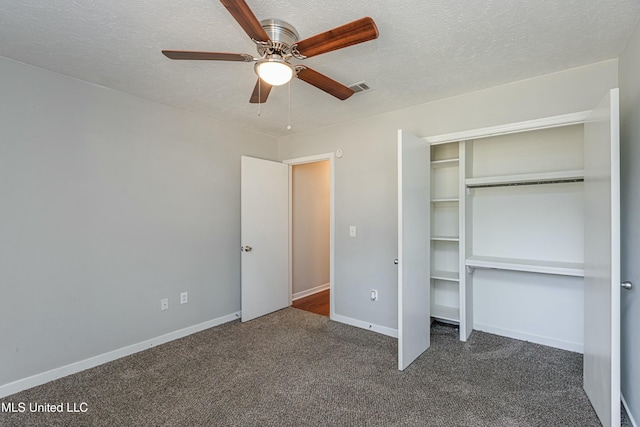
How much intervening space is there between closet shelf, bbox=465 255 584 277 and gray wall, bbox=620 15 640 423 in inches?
23.7

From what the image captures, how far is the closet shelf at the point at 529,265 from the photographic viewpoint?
2.58 m

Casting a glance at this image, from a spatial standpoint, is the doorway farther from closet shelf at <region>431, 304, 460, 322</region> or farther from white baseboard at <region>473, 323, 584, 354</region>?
white baseboard at <region>473, 323, 584, 354</region>

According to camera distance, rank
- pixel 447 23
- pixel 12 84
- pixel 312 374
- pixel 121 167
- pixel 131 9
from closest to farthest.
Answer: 1. pixel 131 9
2. pixel 447 23
3. pixel 12 84
4. pixel 312 374
5. pixel 121 167

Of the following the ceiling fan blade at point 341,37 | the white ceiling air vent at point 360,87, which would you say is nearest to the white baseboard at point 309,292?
the white ceiling air vent at point 360,87

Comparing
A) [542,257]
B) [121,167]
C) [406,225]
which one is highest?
[121,167]

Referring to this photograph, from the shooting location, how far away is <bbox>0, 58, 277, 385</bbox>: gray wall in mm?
2232

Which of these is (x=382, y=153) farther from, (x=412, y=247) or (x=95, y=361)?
(x=95, y=361)

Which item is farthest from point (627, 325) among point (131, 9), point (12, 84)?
point (12, 84)

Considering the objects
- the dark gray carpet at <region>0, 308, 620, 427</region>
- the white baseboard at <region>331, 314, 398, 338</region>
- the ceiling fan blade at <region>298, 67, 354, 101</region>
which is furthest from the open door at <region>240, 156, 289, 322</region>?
the ceiling fan blade at <region>298, 67, 354, 101</region>

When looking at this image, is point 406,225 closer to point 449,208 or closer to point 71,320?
point 449,208

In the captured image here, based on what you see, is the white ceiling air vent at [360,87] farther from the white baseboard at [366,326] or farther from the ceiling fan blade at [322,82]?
the white baseboard at [366,326]

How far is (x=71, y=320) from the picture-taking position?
2479 mm

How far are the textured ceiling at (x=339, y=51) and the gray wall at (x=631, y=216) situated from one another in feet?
0.75

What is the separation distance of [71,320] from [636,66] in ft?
14.0
